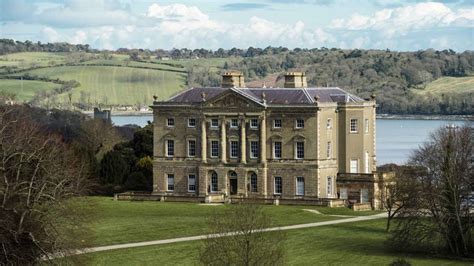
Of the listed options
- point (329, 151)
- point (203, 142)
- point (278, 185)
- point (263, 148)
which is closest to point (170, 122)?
point (203, 142)

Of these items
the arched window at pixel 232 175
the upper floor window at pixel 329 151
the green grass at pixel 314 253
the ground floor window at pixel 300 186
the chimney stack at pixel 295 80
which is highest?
the chimney stack at pixel 295 80

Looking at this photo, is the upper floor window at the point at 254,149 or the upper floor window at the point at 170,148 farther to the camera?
the upper floor window at the point at 170,148

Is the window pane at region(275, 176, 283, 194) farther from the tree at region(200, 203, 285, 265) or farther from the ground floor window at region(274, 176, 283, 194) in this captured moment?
the tree at region(200, 203, 285, 265)

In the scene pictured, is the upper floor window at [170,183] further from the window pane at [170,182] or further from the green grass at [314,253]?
the green grass at [314,253]

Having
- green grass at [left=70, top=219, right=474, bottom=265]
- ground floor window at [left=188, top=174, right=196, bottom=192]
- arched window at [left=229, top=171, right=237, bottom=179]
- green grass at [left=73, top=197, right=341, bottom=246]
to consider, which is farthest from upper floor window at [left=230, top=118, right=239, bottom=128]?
green grass at [left=70, top=219, right=474, bottom=265]

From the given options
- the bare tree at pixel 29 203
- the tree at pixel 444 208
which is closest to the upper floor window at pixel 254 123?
the tree at pixel 444 208

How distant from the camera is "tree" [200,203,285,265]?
41.4 meters

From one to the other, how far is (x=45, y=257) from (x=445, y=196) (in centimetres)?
1869

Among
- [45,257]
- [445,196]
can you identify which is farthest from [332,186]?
[45,257]

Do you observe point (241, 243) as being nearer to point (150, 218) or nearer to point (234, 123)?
point (150, 218)

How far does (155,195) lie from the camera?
77.4m

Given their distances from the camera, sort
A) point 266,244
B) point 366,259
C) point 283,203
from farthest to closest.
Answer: point 283,203, point 366,259, point 266,244

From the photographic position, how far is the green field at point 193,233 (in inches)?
2019

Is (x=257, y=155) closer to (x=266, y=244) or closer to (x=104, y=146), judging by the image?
(x=104, y=146)
